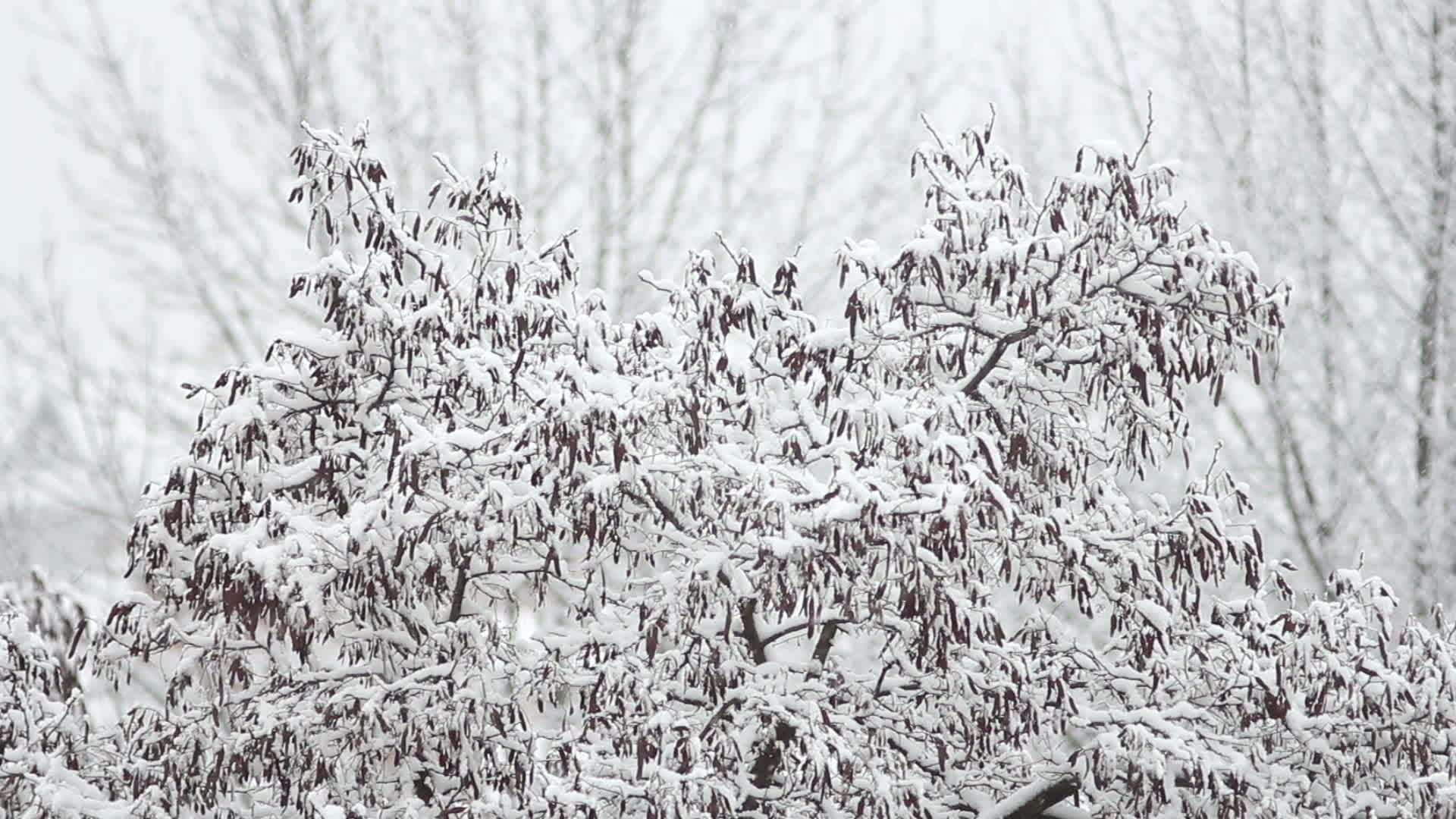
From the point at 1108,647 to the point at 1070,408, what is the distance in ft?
2.64

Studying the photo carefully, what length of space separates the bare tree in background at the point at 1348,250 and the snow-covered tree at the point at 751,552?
4.61 metres

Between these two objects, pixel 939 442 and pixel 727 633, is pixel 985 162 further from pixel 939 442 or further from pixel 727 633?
pixel 727 633

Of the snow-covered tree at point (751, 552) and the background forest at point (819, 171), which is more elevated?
the background forest at point (819, 171)

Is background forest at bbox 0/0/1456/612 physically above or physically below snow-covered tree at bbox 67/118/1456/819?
above

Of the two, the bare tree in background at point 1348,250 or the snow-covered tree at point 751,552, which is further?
the bare tree in background at point 1348,250

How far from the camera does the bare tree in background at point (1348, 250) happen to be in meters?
8.30

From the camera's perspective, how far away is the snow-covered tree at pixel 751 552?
11.5 ft

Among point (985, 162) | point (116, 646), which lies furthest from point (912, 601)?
point (116, 646)

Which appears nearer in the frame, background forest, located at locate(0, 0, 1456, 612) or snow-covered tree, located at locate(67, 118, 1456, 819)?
snow-covered tree, located at locate(67, 118, 1456, 819)

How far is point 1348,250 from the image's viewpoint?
8719 millimetres

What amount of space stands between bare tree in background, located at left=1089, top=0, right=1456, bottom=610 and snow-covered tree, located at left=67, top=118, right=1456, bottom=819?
4.61 metres

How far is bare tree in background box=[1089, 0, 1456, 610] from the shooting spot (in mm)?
8305

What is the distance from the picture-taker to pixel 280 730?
3.73 meters

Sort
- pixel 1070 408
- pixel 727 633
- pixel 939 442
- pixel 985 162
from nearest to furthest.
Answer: pixel 939 442, pixel 727 633, pixel 985 162, pixel 1070 408
